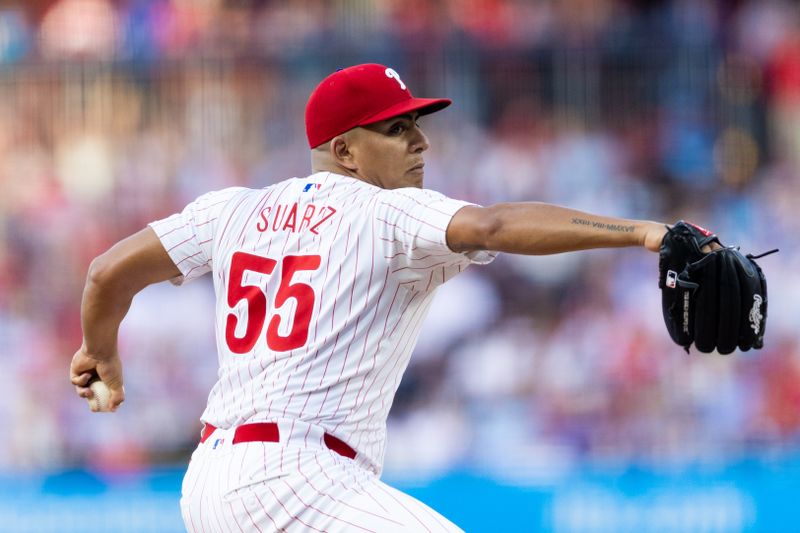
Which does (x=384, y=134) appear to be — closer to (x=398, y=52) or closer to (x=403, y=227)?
(x=403, y=227)

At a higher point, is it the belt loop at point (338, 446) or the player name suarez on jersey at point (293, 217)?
the player name suarez on jersey at point (293, 217)

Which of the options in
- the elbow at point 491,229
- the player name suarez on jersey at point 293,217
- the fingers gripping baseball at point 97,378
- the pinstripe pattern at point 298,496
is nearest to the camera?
the elbow at point 491,229

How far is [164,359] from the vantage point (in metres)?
8.95

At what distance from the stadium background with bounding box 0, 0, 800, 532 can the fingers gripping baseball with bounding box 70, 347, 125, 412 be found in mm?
4524

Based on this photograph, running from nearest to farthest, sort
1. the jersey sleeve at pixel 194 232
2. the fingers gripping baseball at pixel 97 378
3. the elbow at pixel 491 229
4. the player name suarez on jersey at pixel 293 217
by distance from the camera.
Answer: the elbow at pixel 491 229 → the player name suarez on jersey at pixel 293 217 → the jersey sleeve at pixel 194 232 → the fingers gripping baseball at pixel 97 378

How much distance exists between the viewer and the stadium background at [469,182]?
843cm

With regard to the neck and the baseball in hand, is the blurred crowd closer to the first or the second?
the baseball in hand

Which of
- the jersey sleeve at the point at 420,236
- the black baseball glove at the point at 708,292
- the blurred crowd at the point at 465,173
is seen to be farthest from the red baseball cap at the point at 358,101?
A: the blurred crowd at the point at 465,173

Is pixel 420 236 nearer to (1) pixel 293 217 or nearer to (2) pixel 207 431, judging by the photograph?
(1) pixel 293 217

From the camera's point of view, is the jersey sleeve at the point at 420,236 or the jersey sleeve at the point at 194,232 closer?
the jersey sleeve at the point at 420,236

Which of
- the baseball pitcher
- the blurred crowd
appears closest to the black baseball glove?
the baseball pitcher

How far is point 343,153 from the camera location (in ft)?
11.0

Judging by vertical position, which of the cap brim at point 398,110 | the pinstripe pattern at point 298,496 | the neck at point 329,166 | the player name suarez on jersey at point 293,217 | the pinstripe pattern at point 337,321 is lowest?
the pinstripe pattern at point 298,496

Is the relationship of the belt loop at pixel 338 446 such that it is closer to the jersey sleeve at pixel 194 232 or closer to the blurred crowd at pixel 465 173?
the jersey sleeve at pixel 194 232
